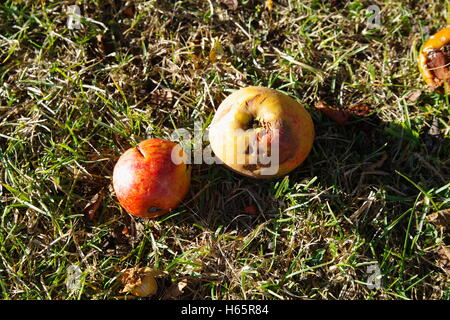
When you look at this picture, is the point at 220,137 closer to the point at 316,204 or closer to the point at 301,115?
the point at 301,115

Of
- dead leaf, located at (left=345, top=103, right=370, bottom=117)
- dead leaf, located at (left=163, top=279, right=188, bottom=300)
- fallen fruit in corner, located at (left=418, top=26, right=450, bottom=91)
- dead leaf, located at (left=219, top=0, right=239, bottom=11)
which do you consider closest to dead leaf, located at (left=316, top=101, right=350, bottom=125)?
dead leaf, located at (left=345, top=103, right=370, bottom=117)

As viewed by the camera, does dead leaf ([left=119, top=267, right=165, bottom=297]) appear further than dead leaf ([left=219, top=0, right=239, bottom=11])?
No

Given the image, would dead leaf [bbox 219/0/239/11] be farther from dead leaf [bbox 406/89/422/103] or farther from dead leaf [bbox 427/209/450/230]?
dead leaf [bbox 427/209/450/230]

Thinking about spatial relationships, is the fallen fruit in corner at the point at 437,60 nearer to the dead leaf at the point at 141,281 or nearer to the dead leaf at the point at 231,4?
the dead leaf at the point at 231,4

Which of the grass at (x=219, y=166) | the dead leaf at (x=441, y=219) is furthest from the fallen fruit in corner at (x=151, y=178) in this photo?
the dead leaf at (x=441, y=219)

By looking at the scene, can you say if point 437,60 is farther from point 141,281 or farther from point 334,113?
point 141,281

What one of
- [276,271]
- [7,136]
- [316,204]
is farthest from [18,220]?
[316,204]

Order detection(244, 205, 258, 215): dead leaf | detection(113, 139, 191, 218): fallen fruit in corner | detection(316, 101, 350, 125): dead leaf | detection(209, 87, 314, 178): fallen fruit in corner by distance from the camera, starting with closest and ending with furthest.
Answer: detection(209, 87, 314, 178): fallen fruit in corner → detection(113, 139, 191, 218): fallen fruit in corner → detection(244, 205, 258, 215): dead leaf → detection(316, 101, 350, 125): dead leaf
